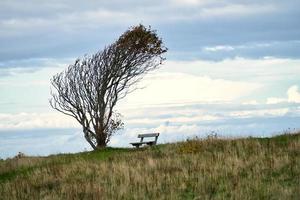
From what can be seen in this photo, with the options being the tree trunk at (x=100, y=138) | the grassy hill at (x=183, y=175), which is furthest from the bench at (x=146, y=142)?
the grassy hill at (x=183, y=175)

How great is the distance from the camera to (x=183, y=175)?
18.1 metres

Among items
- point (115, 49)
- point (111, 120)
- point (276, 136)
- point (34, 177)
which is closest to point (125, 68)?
point (115, 49)

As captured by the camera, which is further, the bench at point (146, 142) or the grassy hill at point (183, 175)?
the bench at point (146, 142)

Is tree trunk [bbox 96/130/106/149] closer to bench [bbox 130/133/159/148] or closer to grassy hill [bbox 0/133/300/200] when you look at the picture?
bench [bbox 130/133/159/148]

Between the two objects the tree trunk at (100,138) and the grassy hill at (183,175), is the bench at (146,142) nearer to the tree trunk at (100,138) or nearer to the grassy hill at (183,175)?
the tree trunk at (100,138)

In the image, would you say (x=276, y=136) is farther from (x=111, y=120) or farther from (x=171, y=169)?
(x=111, y=120)

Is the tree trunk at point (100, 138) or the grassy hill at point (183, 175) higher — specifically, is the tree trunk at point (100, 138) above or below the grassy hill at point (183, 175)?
above

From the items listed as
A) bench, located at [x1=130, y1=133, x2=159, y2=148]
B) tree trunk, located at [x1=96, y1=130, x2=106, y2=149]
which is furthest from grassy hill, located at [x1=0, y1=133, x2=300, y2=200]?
tree trunk, located at [x1=96, y1=130, x2=106, y2=149]

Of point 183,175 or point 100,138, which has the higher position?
point 100,138

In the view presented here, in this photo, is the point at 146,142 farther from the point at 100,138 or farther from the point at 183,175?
the point at 183,175

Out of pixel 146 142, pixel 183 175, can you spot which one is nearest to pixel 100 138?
pixel 146 142

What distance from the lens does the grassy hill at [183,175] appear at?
15523mm

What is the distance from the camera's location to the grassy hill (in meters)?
15.5

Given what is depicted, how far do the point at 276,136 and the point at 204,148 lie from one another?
14.1ft
